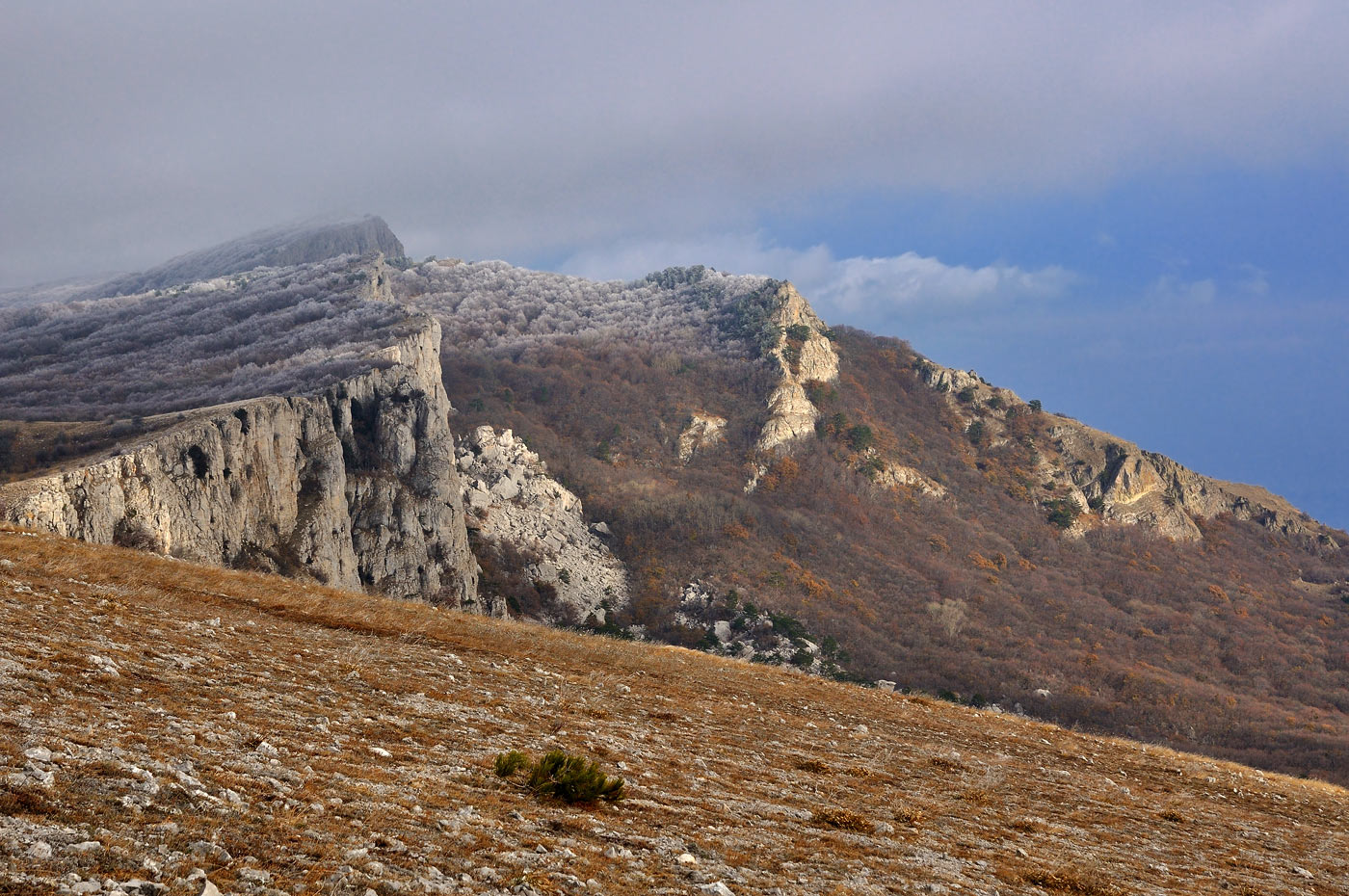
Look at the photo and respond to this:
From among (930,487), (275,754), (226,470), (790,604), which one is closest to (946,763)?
(275,754)

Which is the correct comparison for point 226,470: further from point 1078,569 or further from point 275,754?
point 1078,569

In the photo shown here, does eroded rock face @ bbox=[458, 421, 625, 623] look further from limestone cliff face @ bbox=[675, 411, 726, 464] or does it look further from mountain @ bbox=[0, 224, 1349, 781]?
limestone cliff face @ bbox=[675, 411, 726, 464]

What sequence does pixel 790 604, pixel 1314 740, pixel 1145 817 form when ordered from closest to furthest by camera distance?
pixel 1145 817, pixel 1314 740, pixel 790 604

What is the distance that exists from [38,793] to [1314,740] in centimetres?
14295

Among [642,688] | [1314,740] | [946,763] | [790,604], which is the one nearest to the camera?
[946,763]

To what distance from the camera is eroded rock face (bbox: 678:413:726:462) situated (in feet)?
618

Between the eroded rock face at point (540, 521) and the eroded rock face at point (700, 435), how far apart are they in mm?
43155

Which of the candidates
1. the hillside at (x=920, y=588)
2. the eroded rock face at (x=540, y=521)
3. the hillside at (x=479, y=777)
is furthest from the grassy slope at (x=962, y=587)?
the hillside at (x=479, y=777)

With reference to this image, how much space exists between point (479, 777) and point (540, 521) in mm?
129522

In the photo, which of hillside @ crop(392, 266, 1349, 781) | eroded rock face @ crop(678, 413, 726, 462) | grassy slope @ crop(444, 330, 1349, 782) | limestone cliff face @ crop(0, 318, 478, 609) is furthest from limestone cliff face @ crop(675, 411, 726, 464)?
limestone cliff face @ crop(0, 318, 478, 609)

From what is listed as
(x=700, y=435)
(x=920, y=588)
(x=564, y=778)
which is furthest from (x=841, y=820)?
(x=700, y=435)

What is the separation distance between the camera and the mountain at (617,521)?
76.9 m

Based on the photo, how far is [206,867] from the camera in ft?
21.8

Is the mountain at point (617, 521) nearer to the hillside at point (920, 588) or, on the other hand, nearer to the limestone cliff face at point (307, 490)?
the limestone cliff face at point (307, 490)
